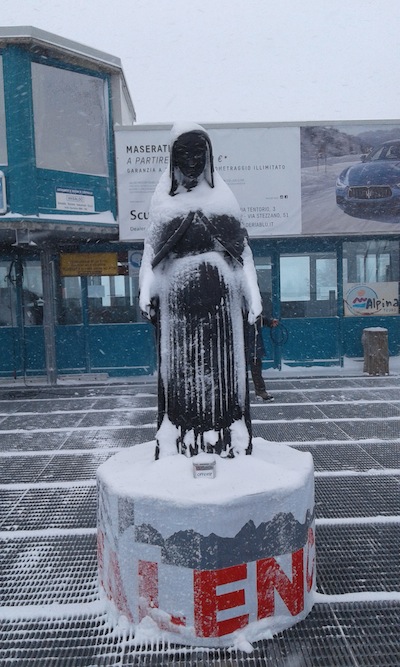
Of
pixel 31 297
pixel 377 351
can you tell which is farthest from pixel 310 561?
pixel 31 297

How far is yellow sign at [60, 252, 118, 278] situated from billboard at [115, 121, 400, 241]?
100cm

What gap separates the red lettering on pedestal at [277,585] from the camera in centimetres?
283

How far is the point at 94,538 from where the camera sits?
13.8ft

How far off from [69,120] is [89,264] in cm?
278

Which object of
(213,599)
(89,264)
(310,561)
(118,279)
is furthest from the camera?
(118,279)

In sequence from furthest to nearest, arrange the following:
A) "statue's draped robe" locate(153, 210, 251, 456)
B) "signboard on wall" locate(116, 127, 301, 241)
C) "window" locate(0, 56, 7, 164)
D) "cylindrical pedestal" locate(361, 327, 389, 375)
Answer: "cylindrical pedestal" locate(361, 327, 389, 375) → "signboard on wall" locate(116, 127, 301, 241) → "window" locate(0, 56, 7, 164) → "statue's draped robe" locate(153, 210, 251, 456)

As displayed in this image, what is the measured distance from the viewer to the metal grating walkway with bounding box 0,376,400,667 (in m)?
2.79

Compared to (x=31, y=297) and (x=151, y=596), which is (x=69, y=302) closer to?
(x=31, y=297)

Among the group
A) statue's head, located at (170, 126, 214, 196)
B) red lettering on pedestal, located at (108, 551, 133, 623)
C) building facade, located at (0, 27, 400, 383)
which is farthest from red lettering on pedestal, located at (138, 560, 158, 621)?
building facade, located at (0, 27, 400, 383)

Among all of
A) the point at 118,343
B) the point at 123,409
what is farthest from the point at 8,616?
the point at 118,343

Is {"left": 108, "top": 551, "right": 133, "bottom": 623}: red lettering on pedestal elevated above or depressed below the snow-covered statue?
below

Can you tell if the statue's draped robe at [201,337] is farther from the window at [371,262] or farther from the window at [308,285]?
the window at [371,262]

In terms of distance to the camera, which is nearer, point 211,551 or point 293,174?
point 211,551

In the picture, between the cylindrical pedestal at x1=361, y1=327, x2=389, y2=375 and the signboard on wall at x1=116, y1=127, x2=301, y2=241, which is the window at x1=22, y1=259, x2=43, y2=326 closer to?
the signboard on wall at x1=116, y1=127, x2=301, y2=241
